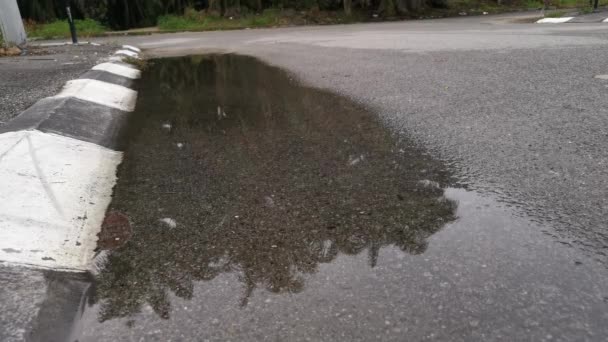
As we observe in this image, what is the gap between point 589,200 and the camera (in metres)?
2.69

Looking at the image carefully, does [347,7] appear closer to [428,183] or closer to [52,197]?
[428,183]

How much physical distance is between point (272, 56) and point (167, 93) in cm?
403

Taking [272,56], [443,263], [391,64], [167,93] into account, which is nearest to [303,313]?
[443,263]

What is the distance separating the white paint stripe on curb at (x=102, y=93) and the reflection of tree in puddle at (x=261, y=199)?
2.83 ft

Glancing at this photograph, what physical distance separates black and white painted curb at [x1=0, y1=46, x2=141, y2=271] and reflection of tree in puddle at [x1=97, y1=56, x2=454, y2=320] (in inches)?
7.6

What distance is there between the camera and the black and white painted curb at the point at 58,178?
7.91 ft

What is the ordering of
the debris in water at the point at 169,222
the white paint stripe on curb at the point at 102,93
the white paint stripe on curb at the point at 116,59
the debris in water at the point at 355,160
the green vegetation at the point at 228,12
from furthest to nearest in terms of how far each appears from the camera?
the green vegetation at the point at 228,12, the white paint stripe on curb at the point at 116,59, the white paint stripe on curb at the point at 102,93, the debris in water at the point at 355,160, the debris in water at the point at 169,222

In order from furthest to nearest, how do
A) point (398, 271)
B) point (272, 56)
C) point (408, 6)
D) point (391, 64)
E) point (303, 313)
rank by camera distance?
point (408, 6) → point (272, 56) → point (391, 64) → point (398, 271) → point (303, 313)

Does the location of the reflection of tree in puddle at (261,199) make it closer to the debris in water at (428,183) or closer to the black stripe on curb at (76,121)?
the debris in water at (428,183)

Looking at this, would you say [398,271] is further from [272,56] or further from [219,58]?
[219,58]

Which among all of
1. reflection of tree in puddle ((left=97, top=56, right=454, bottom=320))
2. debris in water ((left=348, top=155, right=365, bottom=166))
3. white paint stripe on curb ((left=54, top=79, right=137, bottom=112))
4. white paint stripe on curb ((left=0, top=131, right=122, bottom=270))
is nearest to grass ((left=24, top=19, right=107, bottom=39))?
white paint stripe on curb ((left=54, top=79, right=137, bottom=112))

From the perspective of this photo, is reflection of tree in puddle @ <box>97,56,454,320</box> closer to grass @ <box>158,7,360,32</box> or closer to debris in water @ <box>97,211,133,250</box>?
debris in water @ <box>97,211,133,250</box>

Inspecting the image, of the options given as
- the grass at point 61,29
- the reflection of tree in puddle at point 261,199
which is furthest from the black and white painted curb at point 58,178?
the grass at point 61,29

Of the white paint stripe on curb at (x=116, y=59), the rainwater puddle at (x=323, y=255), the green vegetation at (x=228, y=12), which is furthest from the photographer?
the green vegetation at (x=228, y=12)
